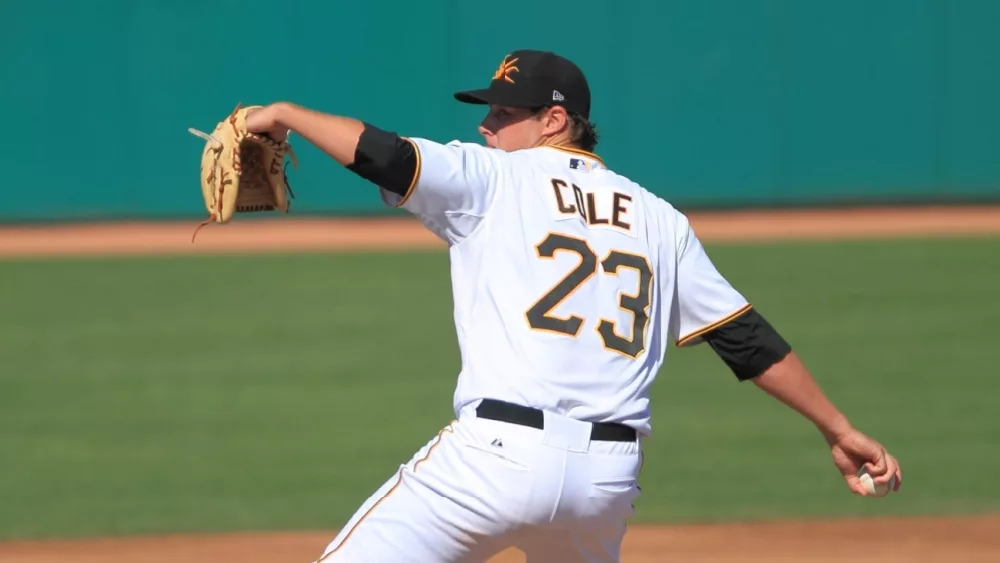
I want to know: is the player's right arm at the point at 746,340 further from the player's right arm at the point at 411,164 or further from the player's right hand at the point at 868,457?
the player's right arm at the point at 411,164

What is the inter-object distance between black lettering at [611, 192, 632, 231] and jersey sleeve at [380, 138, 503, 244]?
0.28m

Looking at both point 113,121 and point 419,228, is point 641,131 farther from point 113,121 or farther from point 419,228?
point 113,121

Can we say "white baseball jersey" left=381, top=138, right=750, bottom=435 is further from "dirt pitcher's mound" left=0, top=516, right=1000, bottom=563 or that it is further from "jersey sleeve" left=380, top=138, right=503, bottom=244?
"dirt pitcher's mound" left=0, top=516, right=1000, bottom=563

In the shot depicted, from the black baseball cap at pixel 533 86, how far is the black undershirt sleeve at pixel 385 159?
1.19 ft

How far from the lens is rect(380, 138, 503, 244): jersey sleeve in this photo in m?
3.09

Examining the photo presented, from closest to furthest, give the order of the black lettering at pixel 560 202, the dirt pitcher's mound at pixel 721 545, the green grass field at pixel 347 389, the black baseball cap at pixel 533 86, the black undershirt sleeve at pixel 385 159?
1. the black undershirt sleeve at pixel 385 159
2. the black lettering at pixel 560 202
3. the black baseball cap at pixel 533 86
4. the dirt pitcher's mound at pixel 721 545
5. the green grass field at pixel 347 389

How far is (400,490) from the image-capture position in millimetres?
3131

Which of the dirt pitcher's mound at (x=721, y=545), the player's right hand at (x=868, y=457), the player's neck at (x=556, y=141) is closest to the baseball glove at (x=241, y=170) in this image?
the player's neck at (x=556, y=141)

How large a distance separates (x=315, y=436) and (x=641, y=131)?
28.6 feet

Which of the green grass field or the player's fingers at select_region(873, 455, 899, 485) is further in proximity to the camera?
the green grass field

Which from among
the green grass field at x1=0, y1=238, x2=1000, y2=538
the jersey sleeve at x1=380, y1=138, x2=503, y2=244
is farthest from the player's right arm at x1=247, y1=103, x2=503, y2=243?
the green grass field at x1=0, y1=238, x2=1000, y2=538

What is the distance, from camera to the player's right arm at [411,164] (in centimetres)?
304

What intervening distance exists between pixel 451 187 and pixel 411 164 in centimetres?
11

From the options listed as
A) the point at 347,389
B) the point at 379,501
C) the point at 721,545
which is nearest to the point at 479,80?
the point at 347,389
